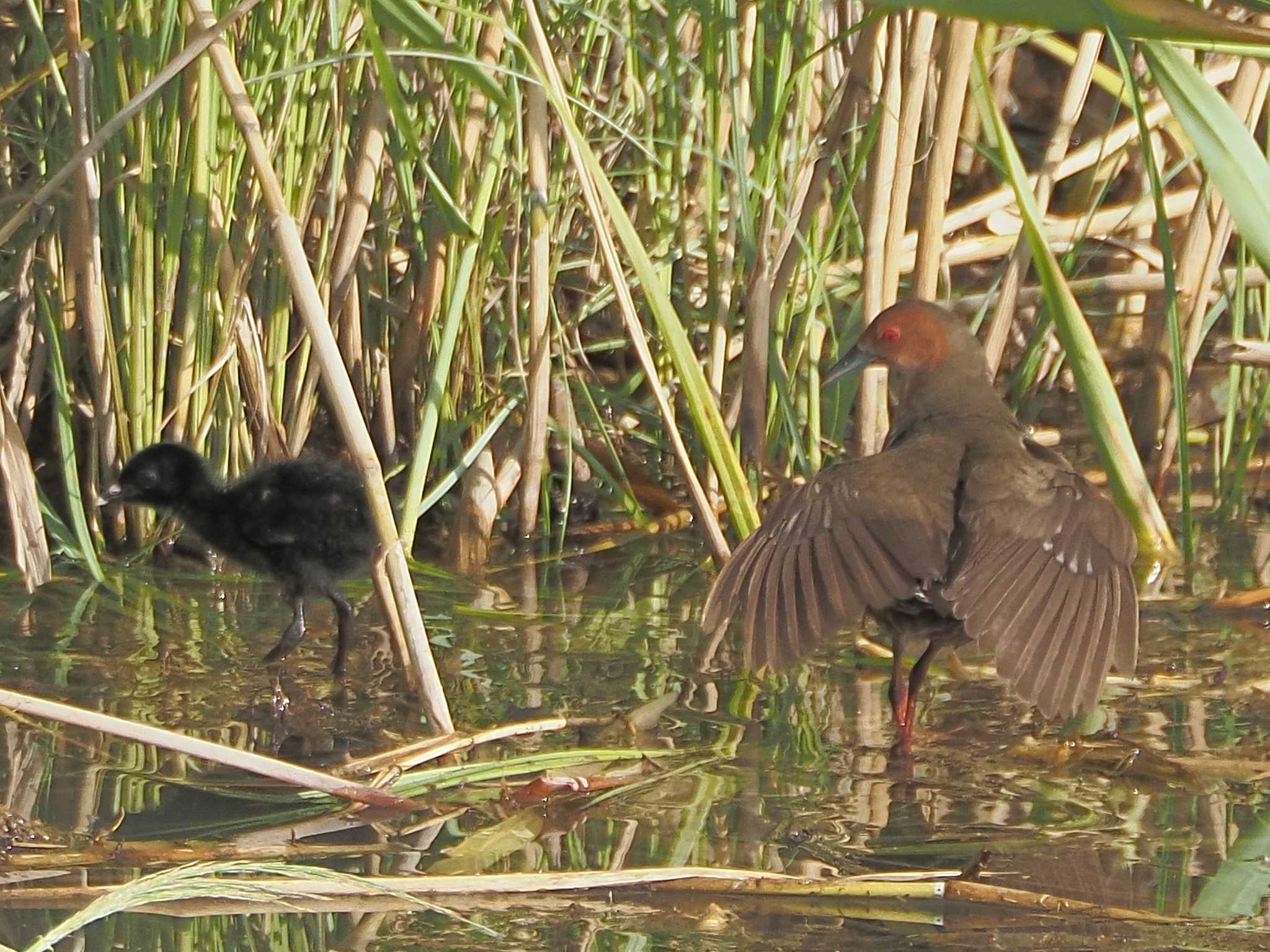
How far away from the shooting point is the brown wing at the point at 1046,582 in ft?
9.29

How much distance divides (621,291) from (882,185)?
2.16ft

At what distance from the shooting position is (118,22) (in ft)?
12.2

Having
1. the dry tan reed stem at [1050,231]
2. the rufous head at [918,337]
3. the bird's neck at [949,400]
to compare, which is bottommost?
the bird's neck at [949,400]

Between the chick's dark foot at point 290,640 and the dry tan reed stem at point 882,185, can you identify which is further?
the dry tan reed stem at point 882,185

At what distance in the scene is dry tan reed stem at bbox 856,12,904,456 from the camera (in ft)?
12.0

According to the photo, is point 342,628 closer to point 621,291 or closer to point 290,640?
point 290,640

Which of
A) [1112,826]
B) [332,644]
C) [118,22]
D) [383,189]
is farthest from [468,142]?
[1112,826]

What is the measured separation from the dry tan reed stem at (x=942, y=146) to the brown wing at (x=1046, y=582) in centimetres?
77

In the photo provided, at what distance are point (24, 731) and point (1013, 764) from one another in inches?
65.3

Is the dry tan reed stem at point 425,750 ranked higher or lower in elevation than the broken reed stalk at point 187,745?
lower

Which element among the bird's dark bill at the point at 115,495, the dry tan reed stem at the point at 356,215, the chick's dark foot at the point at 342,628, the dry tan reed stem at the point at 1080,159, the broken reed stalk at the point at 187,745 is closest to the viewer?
the broken reed stalk at the point at 187,745

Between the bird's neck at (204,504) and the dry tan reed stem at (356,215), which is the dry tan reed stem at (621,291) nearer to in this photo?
the dry tan reed stem at (356,215)

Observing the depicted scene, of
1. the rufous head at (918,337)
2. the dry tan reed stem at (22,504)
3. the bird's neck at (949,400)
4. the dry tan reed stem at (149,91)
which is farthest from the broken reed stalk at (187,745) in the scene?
the rufous head at (918,337)

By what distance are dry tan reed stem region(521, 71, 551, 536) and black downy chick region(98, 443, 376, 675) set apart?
1.71 feet
